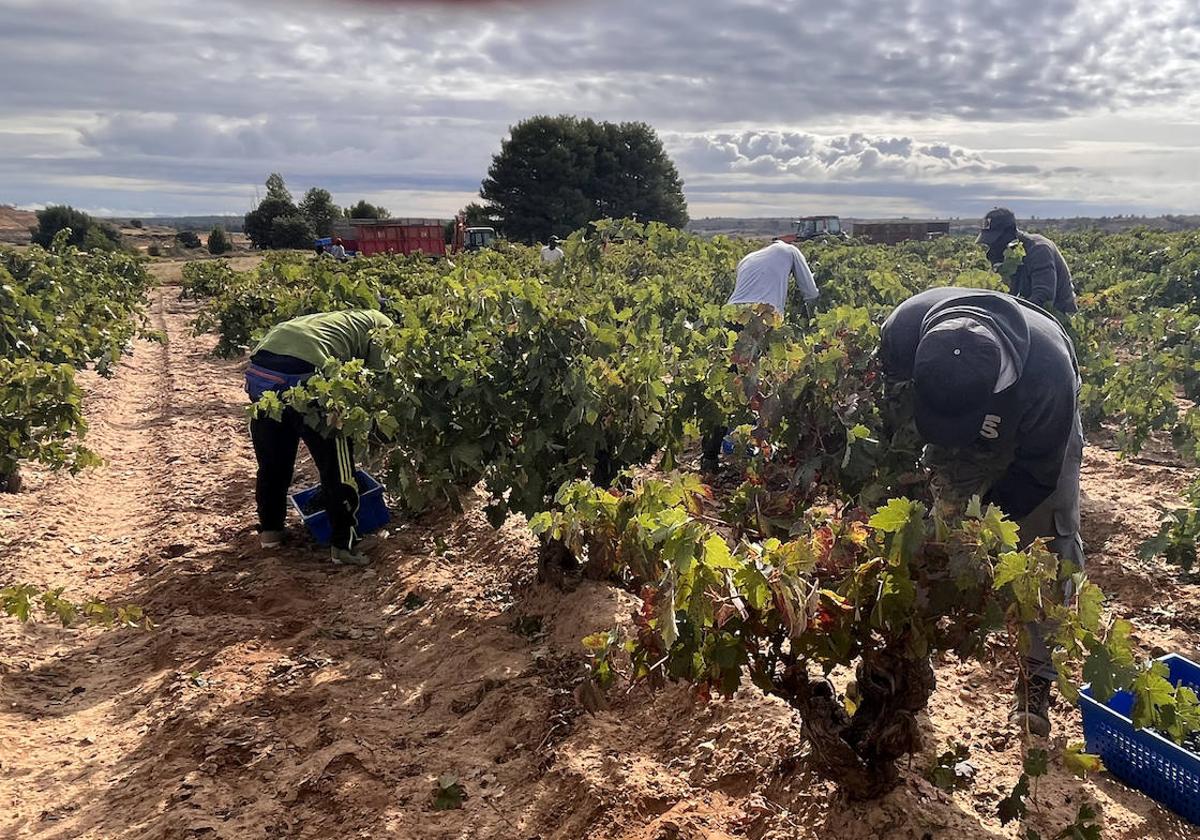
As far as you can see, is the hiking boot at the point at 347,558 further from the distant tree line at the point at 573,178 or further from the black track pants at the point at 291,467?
the distant tree line at the point at 573,178

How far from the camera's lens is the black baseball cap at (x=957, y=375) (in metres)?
2.49

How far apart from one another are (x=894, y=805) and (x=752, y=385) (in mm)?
1766

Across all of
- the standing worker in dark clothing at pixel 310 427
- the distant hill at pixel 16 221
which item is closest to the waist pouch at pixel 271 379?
the standing worker in dark clothing at pixel 310 427

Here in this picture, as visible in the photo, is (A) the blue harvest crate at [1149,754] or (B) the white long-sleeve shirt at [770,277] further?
(B) the white long-sleeve shirt at [770,277]

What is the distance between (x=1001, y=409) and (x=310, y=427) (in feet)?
11.2

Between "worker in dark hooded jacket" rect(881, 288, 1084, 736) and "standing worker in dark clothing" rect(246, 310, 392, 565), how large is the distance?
2.97 m

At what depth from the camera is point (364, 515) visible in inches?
199

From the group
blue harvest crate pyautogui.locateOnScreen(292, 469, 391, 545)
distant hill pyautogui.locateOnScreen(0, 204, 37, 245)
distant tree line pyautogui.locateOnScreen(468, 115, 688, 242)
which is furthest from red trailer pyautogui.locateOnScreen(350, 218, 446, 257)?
distant hill pyautogui.locateOnScreen(0, 204, 37, 245)

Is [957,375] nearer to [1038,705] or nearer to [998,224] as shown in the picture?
[1038,705]

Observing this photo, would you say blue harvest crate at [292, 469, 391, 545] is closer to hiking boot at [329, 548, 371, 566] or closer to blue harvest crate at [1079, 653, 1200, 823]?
hiking boot at [329, 548, 371, 566]

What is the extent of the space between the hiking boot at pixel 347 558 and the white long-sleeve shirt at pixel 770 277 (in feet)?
10.7

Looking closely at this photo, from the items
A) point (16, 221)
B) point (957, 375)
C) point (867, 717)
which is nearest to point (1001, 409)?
point (957, 375)

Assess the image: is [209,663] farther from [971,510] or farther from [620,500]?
[971,510]

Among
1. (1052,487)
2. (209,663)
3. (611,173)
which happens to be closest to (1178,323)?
(1052,487)
